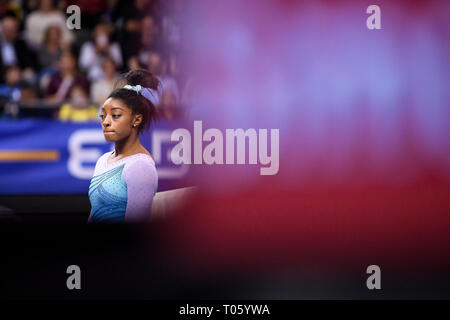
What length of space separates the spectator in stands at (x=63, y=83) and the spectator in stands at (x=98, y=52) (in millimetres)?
72

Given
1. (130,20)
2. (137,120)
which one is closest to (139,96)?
(137,120)

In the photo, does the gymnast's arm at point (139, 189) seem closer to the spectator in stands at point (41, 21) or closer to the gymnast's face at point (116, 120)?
the gymnast's face at point (116, 120)

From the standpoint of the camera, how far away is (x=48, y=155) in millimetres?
3607

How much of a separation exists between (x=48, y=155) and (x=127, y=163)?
6.76 ft

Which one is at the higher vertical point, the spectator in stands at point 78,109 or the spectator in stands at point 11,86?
the spectator in stands at point 11,86

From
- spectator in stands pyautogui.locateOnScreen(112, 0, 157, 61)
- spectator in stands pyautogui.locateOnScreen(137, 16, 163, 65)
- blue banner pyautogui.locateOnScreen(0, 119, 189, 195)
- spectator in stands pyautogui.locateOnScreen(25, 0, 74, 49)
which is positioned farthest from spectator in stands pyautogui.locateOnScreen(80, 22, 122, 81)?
spectator in stands pyautogui.locateOnScreen(137, 16, 163, 65)

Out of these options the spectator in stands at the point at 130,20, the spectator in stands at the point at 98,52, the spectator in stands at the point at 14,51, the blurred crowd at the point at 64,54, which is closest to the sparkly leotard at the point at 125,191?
the spectator in stands at the point at 130,20

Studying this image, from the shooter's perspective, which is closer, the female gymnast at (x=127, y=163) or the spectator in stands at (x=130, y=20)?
the female gymnast at (x=127, y=163)

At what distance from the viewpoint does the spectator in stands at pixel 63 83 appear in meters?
3.80

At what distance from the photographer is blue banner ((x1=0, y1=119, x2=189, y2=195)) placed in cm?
344

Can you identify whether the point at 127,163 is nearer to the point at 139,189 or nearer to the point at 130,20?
the point at 139,189

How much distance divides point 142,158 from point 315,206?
1.60 feet

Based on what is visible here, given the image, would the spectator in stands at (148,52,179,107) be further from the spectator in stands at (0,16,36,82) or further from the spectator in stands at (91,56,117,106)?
the spectator in stands at (0,16,36,82)
